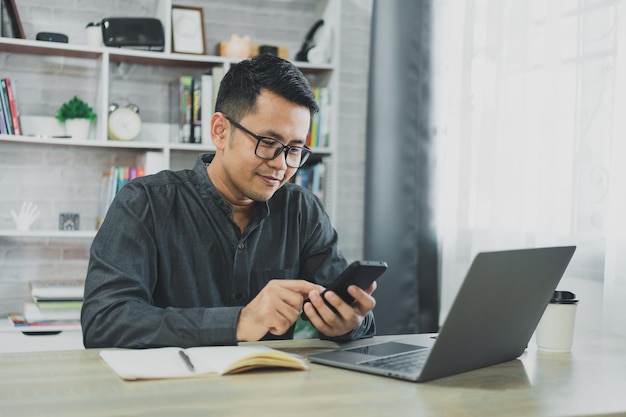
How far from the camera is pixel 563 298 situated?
1542mm

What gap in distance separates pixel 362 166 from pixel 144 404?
248 cm

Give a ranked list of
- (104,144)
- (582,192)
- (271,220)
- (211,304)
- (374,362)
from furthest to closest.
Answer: (104,144)
(582,192)
(271,220)
(211,304)
(374,362)

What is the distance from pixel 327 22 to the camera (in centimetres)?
336

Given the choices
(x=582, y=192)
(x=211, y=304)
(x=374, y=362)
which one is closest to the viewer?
(x=374, y=362)

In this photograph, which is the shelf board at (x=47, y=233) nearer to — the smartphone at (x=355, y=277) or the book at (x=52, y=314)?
the book at (x=52, y=314)

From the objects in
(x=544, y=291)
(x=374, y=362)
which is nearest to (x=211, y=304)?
(x=374, y=362)

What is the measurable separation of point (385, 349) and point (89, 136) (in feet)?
6.55

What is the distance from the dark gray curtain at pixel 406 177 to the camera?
2.99m

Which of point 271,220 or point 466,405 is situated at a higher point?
point 271,220

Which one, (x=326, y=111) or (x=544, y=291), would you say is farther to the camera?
(x=326, y=111)

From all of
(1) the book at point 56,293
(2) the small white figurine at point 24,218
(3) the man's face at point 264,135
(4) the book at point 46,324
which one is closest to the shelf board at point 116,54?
(2) the small white figurine at point 24,218

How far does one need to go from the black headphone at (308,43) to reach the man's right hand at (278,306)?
2.01 metres

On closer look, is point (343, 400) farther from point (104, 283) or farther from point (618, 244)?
point (618, 244)

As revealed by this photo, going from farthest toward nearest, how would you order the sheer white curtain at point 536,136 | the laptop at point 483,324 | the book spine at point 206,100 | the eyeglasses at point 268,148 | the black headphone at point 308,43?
the black headphone at point 308,43
the book spine at point 206,100
the sheer white curtain at point 536,136
the eyeglasses at point 268,148
the laptop at point 483,324
